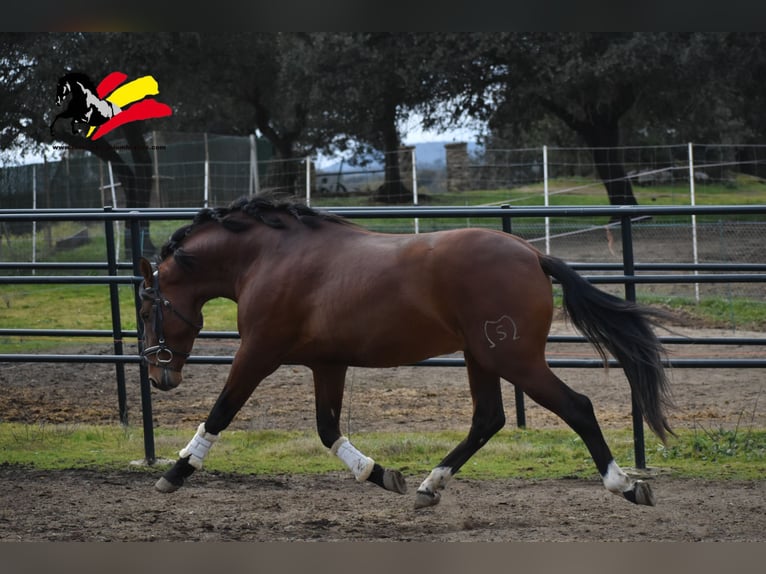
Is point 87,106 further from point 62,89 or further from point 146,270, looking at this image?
point 146,270

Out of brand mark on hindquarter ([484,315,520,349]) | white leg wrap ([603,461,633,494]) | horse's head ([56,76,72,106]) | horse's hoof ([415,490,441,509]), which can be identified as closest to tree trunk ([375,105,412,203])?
horse's head ([56,76,72,106])

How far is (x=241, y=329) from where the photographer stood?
4.83 m

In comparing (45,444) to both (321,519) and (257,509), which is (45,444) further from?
(321,519)

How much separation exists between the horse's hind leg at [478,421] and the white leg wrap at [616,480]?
1.92ft

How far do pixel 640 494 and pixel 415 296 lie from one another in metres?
1.37

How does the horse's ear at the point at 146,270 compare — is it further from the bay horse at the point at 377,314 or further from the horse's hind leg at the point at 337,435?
the horse's hind leg at the point at 337,435

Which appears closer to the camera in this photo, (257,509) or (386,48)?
(257,509)

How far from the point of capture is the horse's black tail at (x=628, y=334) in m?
4.58

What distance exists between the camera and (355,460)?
→ 4793mm

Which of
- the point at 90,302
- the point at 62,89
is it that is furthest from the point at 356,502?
the point at 62,89

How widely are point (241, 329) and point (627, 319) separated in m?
1.91

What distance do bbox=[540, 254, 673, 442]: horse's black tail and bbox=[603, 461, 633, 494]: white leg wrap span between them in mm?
356

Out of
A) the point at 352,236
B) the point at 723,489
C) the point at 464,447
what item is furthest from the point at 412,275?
the point at 723,489

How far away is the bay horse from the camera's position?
14.4 feet
